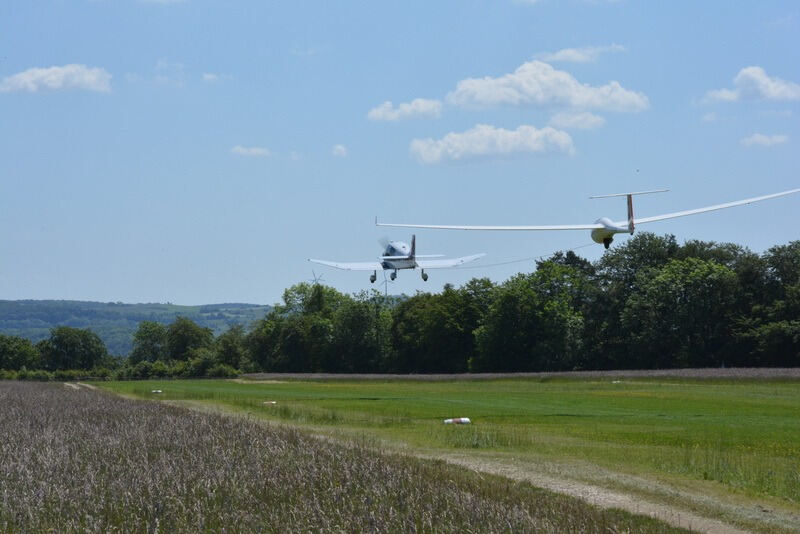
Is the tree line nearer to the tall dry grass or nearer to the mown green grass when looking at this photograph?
the mown green grass

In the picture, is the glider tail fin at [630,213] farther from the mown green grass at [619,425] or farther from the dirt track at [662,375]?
the dirt track at [662,375]

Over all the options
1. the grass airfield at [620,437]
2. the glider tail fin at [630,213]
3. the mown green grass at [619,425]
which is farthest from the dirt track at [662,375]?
the glider tail fin at [630,213]

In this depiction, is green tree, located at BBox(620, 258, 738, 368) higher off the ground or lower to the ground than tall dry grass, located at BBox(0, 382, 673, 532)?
higher

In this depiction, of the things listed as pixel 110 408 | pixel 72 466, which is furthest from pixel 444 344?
pixel 72 466

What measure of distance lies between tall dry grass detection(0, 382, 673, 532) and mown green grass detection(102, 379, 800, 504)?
18.6 ft

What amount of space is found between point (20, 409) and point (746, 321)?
8571 centimetres

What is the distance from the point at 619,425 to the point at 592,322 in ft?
313

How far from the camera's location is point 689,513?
21391 millimetres

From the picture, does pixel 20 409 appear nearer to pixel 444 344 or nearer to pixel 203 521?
pixel 203 521

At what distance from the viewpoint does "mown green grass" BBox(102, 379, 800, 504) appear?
2833 cm

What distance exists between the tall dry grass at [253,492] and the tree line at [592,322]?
87.4 meters

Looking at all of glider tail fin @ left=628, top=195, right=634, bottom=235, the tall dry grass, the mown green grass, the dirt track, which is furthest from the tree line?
the tall dry grass

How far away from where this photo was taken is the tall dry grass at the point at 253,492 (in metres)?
17.7

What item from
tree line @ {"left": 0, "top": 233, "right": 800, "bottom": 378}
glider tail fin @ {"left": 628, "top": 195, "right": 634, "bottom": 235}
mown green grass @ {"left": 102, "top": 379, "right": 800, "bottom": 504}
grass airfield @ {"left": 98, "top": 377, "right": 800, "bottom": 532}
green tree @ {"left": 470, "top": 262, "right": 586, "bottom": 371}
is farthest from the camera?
green tree @ {"left": 470, "top": 262, "right": 586, "bottom": 371}
